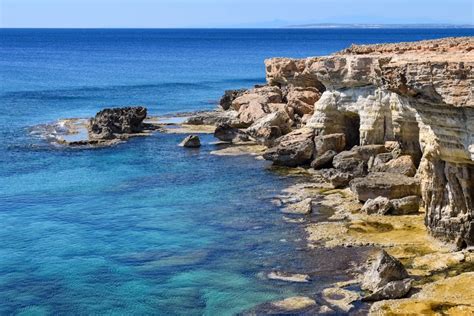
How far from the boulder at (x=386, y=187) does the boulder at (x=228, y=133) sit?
67.2ft

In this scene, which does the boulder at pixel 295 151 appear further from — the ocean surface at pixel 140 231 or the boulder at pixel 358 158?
the boulder at pixel 358 158

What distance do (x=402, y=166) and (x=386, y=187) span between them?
3.25 metres

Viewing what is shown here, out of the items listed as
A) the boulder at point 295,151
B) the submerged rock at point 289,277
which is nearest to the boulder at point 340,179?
the boulder at point 295,151

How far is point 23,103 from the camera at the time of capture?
3332 inches

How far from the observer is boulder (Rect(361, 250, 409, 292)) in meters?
25.8

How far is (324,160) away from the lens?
4491cm

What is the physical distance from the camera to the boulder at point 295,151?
152 feet

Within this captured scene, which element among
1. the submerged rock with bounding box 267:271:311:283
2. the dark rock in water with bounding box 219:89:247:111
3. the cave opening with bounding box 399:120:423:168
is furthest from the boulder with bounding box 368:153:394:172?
the dark rock in water with bounding box 219:89:247:111

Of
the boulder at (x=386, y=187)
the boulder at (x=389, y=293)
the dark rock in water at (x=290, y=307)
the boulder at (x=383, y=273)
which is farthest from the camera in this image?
the boulder at (x=386, y=187)

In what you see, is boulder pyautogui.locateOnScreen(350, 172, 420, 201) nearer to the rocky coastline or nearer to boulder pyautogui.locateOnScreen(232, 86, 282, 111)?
the rocky coastline

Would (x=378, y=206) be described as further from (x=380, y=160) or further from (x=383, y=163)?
(x=380, y=160)

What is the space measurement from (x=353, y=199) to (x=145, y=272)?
1327 cm

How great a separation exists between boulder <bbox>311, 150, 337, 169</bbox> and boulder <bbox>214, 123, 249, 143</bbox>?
1236cm

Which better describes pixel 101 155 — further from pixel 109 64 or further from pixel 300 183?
pixel 109 64
